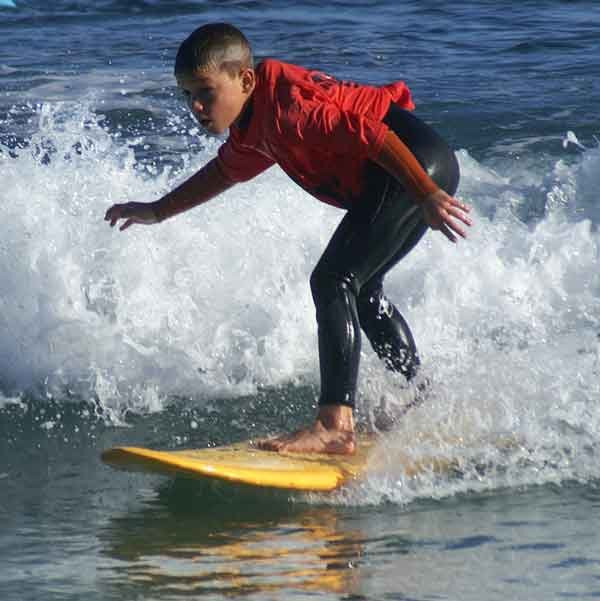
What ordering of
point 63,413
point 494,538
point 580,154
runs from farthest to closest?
1. point 580,154
2. point 63,413
3. point 494,538

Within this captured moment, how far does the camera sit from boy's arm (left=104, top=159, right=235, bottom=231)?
5.45m

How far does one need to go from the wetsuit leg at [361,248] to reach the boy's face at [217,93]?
51 centimetres

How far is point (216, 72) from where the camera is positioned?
16.0 ft

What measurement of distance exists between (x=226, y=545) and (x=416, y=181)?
4.26 ft

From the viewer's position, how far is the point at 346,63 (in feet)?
43.3

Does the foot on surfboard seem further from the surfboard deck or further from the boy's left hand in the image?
the boy's left hand

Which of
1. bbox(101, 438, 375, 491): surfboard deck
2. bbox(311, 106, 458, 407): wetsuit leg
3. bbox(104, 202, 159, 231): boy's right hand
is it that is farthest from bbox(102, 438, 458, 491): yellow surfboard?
bbox(104, 202, 159, 231): boy's right hand

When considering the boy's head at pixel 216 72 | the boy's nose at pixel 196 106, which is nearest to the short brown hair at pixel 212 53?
the boy's head at pixel 216 72

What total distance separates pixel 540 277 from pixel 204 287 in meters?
1.79

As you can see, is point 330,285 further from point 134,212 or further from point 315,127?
point 134,212

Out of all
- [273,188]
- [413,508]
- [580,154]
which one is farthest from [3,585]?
[580,154]

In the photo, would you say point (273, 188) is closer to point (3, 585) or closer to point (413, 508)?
point (413, 508)

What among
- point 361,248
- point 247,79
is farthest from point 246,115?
point 361,248

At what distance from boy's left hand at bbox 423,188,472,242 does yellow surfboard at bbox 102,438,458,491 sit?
3.03 feet
